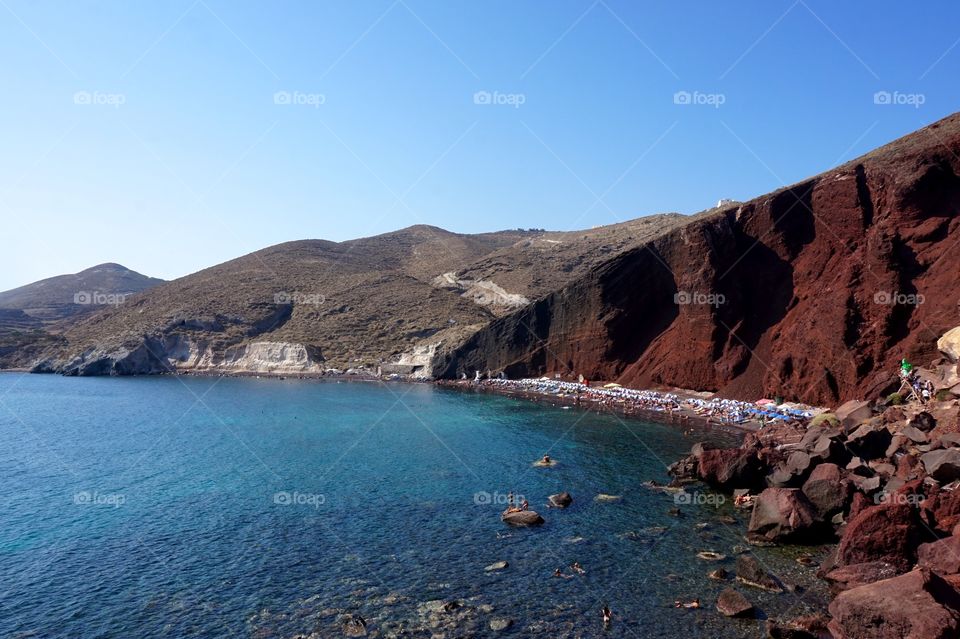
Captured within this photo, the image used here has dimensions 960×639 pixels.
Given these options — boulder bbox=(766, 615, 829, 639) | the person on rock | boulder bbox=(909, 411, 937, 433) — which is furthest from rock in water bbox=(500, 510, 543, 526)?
boulder bbox=(909, 411, 937, 433)

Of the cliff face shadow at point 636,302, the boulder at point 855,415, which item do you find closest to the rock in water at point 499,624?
the boulder at point 855,415

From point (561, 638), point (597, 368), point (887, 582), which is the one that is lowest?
point (561, 638)

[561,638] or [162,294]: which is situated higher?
[162,294]

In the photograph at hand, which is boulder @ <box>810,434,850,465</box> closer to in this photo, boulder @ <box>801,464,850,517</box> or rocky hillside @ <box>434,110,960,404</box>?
boulder @ <box>801,464,850,517</box>

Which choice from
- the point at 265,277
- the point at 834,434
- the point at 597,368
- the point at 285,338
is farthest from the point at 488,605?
the point at 265,277

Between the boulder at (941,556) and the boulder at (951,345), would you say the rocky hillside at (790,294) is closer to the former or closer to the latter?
the boulder at (951,345)

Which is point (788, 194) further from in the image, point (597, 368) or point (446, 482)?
point (446, 482)
